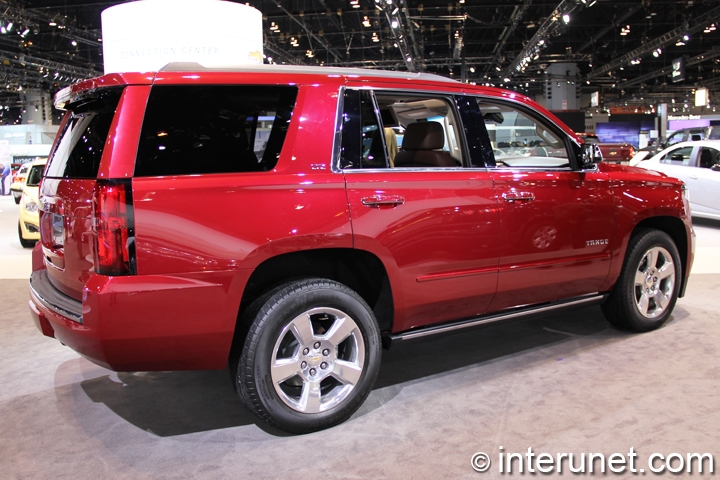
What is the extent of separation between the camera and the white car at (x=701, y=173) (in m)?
9.41

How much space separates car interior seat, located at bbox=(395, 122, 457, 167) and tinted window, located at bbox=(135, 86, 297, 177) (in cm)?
87

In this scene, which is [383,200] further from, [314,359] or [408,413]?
[408,413]

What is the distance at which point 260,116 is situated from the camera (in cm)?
286

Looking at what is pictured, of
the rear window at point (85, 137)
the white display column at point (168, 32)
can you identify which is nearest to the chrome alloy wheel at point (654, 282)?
the rear window at point (85, 137)

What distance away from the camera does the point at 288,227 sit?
2.68 m

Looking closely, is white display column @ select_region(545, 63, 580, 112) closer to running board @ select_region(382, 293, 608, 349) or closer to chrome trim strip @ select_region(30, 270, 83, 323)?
running board @ select_region(382, 293, 608, 349)

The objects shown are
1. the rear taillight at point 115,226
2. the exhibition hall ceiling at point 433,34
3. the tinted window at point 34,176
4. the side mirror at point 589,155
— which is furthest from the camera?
the exhibition hall ceiling at point 433,34

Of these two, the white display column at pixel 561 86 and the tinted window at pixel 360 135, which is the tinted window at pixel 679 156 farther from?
the white display column at pixel 561 86

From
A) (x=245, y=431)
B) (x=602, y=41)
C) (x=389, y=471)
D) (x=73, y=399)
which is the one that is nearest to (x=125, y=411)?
(x=73, y=399)

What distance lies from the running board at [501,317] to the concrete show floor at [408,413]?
0.34 metres

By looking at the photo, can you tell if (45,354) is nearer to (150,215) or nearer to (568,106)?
(150,215)

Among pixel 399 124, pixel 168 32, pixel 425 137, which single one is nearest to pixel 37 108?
pixel 168 32

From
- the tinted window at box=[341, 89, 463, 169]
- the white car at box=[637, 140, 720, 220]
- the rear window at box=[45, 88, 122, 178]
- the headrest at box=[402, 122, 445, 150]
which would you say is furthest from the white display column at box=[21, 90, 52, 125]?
the headrest at box=[402, 122, 445, 150]

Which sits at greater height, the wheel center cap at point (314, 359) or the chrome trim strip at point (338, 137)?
the chrome trim strip at point (338, 137)
